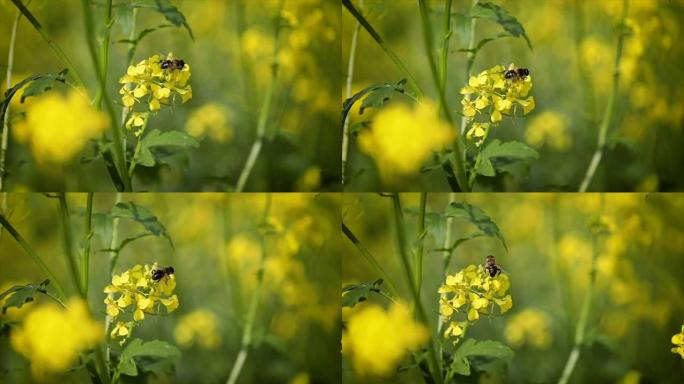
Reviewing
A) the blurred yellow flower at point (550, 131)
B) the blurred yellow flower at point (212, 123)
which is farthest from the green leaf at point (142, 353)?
the blurred yellow flower at point (550, 131)

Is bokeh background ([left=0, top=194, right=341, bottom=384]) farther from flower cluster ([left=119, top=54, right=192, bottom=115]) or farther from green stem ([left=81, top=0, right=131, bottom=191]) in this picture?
flower cluster ([left=119, top=54, right=192, bottom=115])

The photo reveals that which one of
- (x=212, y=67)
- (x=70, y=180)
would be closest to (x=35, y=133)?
(x=70, y=180)

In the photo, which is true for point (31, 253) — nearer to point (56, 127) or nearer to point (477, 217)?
point (56, 127)

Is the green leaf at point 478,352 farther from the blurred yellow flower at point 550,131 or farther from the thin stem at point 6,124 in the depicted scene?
the thin stem at point 6,124

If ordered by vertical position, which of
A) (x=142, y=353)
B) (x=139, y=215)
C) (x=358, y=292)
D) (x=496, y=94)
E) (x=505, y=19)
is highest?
(x=505, y=19)

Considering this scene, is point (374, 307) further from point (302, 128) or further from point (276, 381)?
point (302, 128)

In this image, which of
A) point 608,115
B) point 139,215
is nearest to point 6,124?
point 139,215
